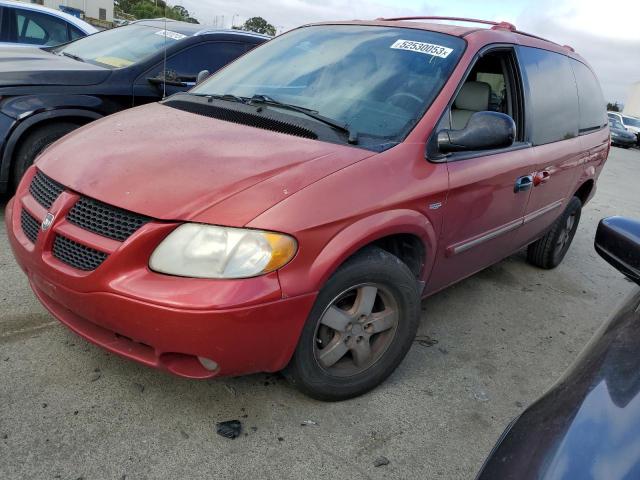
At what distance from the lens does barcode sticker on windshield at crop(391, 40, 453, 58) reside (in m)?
2.89

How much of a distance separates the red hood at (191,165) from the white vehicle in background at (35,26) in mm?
5113

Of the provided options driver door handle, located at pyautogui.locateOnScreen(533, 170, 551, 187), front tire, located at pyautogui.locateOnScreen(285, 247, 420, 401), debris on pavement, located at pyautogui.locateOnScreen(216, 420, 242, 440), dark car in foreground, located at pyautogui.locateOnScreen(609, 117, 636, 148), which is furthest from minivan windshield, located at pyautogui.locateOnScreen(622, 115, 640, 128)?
debris on pavement, located at pyautogui.locateOnScreen(216, 420, 242, 440)

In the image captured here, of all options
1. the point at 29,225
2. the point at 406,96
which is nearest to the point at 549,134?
the point at 406,96

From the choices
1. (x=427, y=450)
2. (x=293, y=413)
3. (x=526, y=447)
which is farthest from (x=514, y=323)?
(x=526, y=447)

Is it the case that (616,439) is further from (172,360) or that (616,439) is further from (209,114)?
(209,114)

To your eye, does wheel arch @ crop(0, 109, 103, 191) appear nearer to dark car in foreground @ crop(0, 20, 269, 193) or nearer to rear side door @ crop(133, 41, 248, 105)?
dark car in foreground @ crop(0, 20, 269, 193)

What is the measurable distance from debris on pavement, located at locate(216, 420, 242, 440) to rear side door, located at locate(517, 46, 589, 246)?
7.54ft

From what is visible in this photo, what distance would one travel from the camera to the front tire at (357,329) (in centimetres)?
223

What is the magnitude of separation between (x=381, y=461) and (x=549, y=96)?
2758mm

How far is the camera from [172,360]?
81.3 inches

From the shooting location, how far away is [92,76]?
170 inches

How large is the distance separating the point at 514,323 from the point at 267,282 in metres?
2.28

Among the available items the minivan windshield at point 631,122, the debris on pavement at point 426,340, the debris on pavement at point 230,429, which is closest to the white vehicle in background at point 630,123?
the minivan windshield at point 631,122

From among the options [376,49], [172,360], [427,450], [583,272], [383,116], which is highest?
[376,49]
